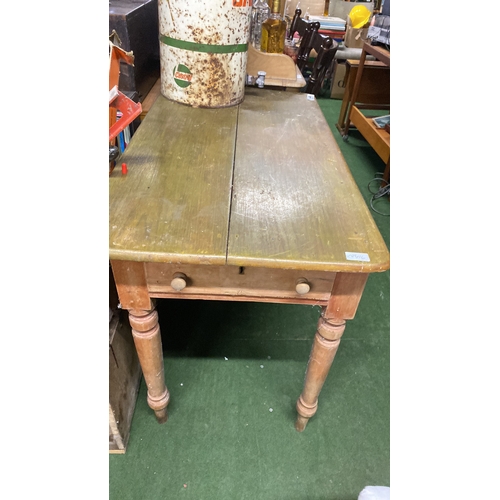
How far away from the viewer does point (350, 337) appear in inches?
53.2

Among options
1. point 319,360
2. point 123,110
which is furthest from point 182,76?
point 319,360

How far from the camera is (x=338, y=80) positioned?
12.0ft

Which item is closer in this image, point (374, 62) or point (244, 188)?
point (244, 188)

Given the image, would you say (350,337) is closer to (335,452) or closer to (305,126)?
(335,452)

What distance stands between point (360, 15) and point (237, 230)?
4040mm

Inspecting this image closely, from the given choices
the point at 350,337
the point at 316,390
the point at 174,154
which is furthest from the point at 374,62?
the point at 316,390

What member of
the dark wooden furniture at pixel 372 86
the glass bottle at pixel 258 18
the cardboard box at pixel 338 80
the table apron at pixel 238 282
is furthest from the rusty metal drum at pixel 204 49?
the cardboard box at pixel 338 80

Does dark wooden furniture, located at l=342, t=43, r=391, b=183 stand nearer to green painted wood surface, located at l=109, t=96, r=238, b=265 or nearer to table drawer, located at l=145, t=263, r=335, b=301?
green painted wood surface, located at l=109, t=96, r=238, b=265

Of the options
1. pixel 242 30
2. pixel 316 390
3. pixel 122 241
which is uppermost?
pixel 242 30

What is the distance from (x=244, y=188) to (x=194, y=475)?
29.9 inches

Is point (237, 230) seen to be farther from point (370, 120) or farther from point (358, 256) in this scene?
point (370, 120)

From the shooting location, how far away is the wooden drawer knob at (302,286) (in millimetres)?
695

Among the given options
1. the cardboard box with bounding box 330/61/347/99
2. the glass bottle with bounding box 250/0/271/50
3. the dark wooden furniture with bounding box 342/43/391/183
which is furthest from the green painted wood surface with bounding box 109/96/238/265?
the cardboard box with bounding box 330/61/347/99

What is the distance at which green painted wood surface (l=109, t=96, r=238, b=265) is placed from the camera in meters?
0.61
